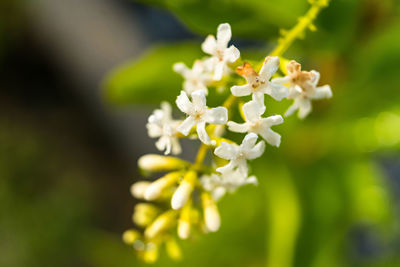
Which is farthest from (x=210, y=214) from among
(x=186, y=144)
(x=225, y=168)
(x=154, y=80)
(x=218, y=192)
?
(x=186, y=144)

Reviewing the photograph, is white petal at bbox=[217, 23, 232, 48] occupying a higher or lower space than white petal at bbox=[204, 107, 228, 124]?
higher

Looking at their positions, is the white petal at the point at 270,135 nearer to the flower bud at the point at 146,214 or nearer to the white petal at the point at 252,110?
the white petal at the point at 252,110

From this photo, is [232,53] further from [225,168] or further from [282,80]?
[225,168]

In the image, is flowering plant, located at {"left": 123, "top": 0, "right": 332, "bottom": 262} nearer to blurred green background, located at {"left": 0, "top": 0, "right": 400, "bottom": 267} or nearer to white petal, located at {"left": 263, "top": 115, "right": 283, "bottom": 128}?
white petal, located at {"left": 263, "top": 115, "right": 283, "bottom": 128}

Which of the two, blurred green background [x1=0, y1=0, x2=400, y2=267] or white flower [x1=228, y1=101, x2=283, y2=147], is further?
blurred green background [x1=0, y1=0, x2=400, y2=267]

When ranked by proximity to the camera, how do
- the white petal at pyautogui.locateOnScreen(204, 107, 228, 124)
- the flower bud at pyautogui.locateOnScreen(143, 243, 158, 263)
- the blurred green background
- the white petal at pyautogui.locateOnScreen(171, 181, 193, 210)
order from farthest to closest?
1. the blurred green background
2. the flower bud at pyautogui.locateOnScreen(143, 243, 158, 263)
3. the white petal at pyautogui.locateOnScreen(171, 181, 193, 210)
4. the white petal at pyautogui.locateOnScreen(204, 107, 228, 124)

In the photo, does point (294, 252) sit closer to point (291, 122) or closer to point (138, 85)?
point (291, 122)

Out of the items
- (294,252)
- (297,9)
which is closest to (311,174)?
(294,252)

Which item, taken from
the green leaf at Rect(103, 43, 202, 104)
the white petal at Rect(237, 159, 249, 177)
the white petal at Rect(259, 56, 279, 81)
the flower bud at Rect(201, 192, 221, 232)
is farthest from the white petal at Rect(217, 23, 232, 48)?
the green leaf at Rect(103, 43, 202, 104)
